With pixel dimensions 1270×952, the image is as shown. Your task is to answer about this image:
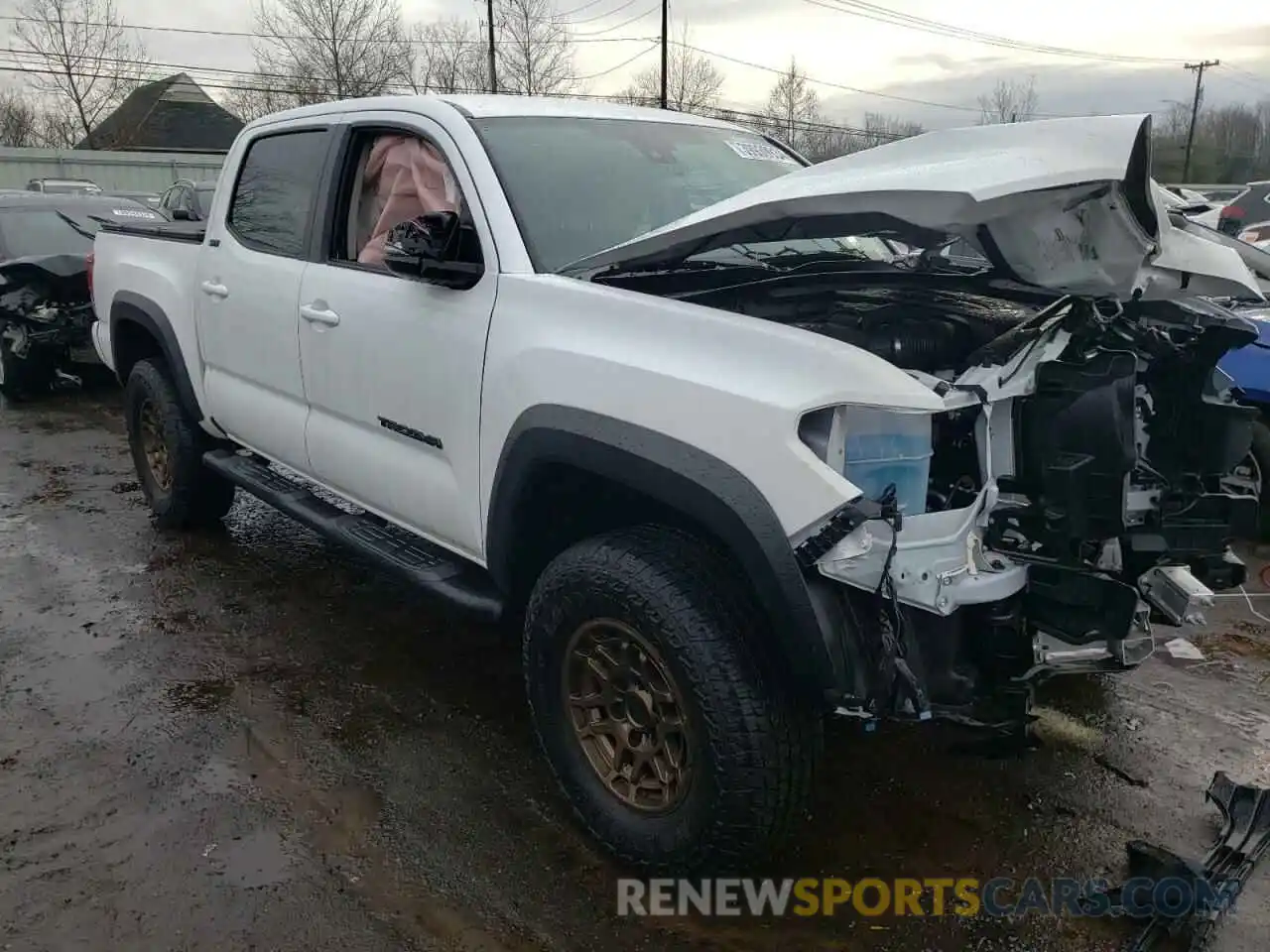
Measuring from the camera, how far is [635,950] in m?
2.56

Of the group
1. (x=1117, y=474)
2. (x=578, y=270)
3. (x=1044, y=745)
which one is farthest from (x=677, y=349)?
(x=1044, y=745)

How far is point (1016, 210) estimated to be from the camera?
7.82 feet

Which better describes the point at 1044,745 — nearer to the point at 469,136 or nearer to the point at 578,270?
the point at 578,270

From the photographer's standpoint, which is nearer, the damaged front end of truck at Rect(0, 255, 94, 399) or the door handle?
the door handle

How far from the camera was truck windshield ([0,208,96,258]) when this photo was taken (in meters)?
9.68

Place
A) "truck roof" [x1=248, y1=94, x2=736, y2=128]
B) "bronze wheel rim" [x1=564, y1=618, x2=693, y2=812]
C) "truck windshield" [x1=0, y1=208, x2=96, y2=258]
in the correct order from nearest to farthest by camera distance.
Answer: "bronze wheel rim" [x1=564, y1=618, x2=693, y2=812], "truck roof" [x1=248, y1=94, x2=736, y2=128], "truck windshield" [x1=0, y1=208, x2=96, y2=258]

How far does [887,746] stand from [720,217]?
6.41 feet

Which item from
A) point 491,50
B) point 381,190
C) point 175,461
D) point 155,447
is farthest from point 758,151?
point 491,50

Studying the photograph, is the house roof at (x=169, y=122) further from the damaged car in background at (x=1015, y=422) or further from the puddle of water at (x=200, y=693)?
the damaged car in background at (x=1015, y=422)

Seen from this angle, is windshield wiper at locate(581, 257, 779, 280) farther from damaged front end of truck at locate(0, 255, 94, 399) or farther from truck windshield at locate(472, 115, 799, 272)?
damaged front end of truck at locate(0, 255, 94, 399)

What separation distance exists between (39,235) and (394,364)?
8305 millimetres

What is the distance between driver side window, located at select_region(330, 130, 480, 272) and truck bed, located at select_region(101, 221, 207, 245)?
52.4 inches

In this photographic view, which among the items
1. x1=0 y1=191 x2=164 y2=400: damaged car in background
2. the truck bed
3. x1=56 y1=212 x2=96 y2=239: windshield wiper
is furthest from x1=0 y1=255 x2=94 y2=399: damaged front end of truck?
the truck bed

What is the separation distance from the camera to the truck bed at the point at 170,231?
495cm
